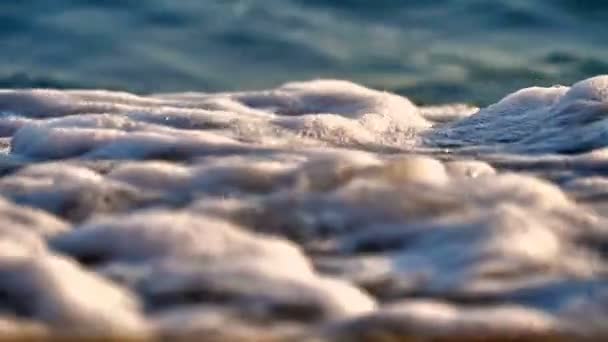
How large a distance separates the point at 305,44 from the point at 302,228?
2733 mm

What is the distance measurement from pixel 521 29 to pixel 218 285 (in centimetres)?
346

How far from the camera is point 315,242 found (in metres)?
2.16

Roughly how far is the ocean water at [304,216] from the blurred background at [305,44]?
53cm

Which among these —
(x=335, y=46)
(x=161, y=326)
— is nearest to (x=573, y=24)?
(x=335, y=46)

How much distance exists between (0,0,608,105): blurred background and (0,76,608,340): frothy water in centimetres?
141

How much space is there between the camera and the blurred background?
456cm

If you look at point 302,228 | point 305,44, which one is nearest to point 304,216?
point 302,228

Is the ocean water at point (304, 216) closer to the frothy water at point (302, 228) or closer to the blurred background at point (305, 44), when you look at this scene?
the frothy water at point (302, 228)

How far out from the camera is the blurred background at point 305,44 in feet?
15.0

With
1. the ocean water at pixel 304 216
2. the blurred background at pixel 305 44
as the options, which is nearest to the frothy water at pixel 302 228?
the ocean water at pixel 304 216

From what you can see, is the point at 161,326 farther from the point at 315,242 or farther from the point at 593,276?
the point at 593,276

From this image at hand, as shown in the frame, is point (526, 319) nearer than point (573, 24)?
Yes

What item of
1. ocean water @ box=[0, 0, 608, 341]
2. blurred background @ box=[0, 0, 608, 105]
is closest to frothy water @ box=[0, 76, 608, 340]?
ocean water @ box=[0, 0, 608, 341]

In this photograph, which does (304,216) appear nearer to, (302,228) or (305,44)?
(302,228)
